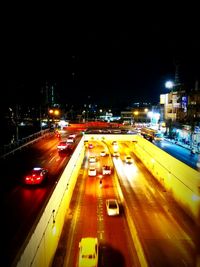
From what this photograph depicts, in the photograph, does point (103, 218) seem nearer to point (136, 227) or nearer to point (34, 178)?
point (136, 227)

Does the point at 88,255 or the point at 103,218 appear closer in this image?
the point at 88,255

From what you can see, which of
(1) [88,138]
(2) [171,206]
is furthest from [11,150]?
(1) [88,138]

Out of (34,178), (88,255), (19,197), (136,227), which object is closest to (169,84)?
(136,227)

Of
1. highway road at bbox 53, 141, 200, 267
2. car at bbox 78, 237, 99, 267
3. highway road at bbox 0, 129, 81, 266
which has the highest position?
highway road at bbox 0, 129, 81, 266

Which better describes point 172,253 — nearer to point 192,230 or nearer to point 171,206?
point 192,230

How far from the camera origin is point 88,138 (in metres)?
57.3

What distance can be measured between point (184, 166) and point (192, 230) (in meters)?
5.54

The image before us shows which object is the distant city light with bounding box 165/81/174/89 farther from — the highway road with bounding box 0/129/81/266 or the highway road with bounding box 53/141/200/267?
the highway road with bounding box 0/129/81/266

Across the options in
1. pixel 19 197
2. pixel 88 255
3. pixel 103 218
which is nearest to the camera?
pixel 88 255

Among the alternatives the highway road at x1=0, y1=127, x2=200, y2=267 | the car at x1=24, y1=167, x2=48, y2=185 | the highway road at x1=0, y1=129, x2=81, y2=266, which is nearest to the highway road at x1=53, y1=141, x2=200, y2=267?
the highway road at x1=0, y1=127, x2=200, y2=267

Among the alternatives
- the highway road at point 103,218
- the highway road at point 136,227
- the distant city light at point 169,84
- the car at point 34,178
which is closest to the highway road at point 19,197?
the highway road at point 103,218

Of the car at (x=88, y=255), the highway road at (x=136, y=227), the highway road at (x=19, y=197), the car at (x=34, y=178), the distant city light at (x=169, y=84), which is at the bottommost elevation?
the highway road at (x=136, y=227)

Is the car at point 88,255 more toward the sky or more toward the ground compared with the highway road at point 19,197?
more toward the ground

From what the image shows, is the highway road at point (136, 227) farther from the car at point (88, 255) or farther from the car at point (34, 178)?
the car at point (34, 178)
